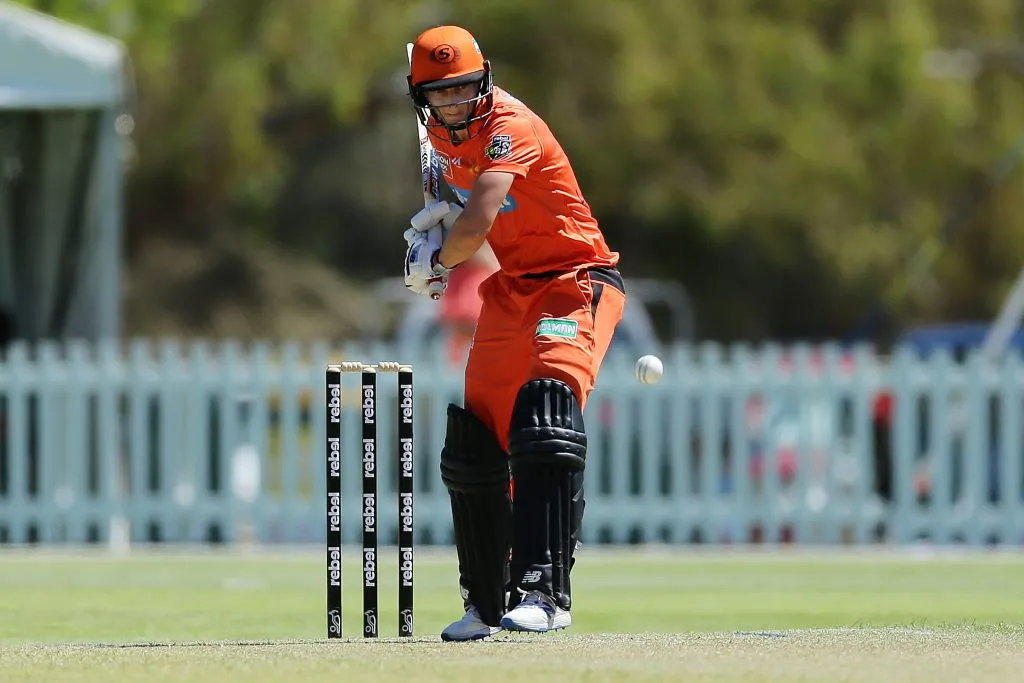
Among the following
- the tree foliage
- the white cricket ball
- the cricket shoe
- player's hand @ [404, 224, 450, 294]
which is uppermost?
the tree foliage

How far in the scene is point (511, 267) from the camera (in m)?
6.80

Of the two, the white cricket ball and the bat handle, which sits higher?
the bat handle

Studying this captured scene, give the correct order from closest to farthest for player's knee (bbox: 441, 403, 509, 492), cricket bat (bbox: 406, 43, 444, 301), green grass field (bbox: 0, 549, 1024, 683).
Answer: green grass field (bbox: 0, 549, 1024, 683) < player's knee (bbox: 441, 403, 509, 492) < cricket bat (bbox: 406, 43, 444, 301)

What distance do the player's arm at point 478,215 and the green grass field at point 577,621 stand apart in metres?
1.31

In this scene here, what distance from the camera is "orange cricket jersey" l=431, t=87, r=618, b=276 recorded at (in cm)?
664

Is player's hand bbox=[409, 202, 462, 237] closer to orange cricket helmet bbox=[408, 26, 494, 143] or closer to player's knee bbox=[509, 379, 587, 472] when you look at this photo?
orange cricket helmet bbox=[408, 26, 494, 143]

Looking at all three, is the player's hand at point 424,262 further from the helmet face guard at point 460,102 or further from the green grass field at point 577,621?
the green grass field at point 577,621

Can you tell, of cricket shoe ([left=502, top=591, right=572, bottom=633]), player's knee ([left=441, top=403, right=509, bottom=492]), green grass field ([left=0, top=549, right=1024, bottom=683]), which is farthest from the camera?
player's knee ([left=441, top=403, right=509, bottom=492])

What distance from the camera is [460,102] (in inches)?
260

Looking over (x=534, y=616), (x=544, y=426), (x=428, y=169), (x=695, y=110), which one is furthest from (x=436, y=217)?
(x=695, y=110)

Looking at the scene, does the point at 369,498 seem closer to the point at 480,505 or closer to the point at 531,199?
the point at 480,505

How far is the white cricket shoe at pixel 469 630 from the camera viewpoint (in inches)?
262

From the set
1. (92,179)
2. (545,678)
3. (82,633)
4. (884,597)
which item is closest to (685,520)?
(884,597)

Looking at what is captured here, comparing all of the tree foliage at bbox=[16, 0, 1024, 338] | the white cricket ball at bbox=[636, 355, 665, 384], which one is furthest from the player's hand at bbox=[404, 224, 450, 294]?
the tree foliage at bbox=[16, 0, 1024, 338]
